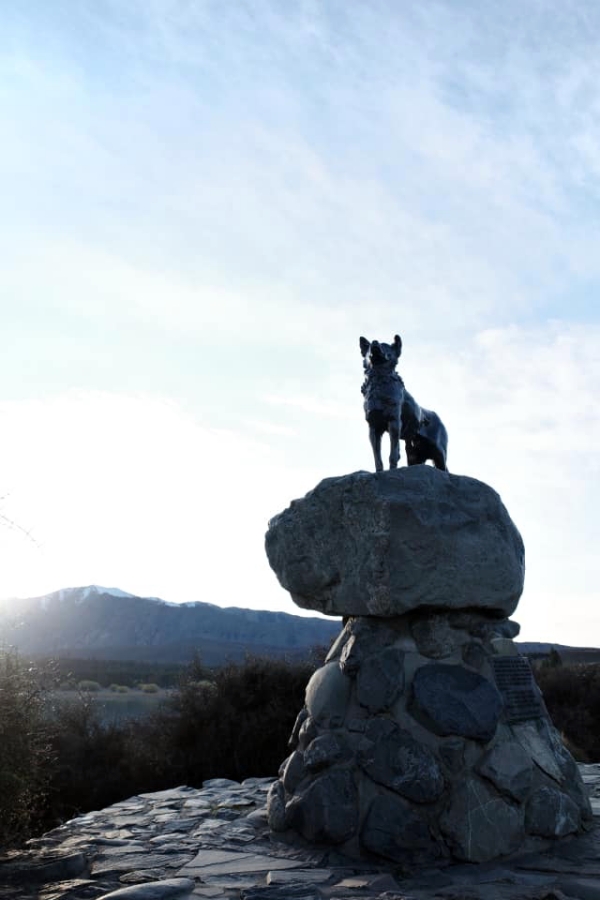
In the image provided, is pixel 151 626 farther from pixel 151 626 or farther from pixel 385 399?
pixel 385 399

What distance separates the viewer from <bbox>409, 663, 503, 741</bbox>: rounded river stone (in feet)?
17.8

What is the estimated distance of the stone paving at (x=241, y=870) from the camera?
4426 mm

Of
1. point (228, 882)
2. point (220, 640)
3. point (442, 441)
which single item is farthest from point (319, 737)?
point (220, 640)

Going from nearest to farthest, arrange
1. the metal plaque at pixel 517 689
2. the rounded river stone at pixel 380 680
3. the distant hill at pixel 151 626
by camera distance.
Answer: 1. the rounded river stone at pixel 380 680
2. the metal plaque at pixel 517 689
3. the distant hill at pixel 151 626

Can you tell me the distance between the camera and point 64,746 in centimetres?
1085

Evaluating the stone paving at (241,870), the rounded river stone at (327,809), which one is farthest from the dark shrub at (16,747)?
the rounded river stone at (327,809)

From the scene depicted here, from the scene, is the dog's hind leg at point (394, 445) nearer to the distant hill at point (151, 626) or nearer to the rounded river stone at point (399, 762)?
the rounded river stone at point (399, 762)

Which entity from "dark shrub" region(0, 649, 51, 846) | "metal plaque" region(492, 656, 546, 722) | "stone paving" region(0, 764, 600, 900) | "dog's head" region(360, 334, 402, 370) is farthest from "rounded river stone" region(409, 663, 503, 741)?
"dark shrub" region(0, 649, 51, 846)

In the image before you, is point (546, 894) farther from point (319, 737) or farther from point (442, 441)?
point (442, 441)

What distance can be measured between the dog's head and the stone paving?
141 inches

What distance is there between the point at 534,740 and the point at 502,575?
3.89 ft

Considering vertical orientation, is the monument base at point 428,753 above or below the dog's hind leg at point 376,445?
below

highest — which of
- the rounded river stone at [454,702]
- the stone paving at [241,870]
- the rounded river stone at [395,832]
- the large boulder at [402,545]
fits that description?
the large boulder at [402,545]

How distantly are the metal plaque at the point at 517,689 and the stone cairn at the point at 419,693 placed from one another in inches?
0.5
